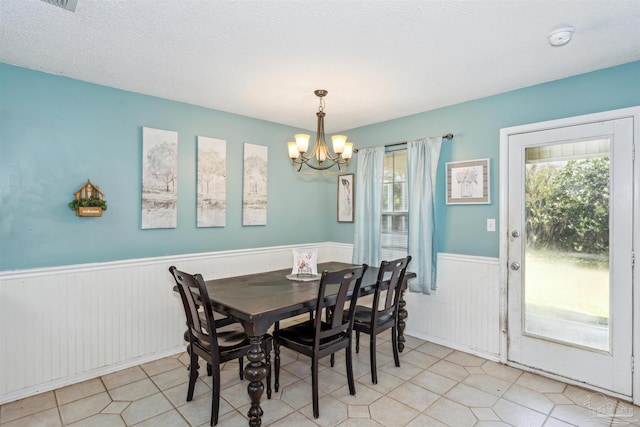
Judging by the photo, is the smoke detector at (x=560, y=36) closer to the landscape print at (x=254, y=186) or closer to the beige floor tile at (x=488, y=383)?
the beige floor tile at (x=488, y=383)

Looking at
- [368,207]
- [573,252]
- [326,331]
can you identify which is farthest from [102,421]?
[573,252]

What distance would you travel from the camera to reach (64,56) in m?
→ 2.31

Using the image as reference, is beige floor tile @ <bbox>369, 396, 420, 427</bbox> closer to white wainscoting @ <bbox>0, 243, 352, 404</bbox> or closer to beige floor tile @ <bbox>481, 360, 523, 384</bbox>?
beige floor tile @ <bbox>481, 360, 523, 384</bbox>

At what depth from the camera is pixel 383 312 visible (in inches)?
108

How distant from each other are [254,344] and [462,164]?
2.53m

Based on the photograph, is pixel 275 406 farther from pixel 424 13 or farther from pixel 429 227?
pixel 424 13

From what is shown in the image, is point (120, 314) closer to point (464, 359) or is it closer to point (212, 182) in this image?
point (212, 182)

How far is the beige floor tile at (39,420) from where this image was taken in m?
Answer: 2.11

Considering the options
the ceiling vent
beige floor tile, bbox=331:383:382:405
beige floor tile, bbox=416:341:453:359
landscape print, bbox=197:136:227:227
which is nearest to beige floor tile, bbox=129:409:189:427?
beige floor tile, bbox=331:383:382:405

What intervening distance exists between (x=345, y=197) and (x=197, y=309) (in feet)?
8.68

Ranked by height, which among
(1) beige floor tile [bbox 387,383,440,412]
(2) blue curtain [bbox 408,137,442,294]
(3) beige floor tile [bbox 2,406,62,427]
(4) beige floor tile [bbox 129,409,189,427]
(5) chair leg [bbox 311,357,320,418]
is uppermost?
(2) blue curtain [bbox 408,137,442,294]

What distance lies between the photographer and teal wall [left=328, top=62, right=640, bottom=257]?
249cm

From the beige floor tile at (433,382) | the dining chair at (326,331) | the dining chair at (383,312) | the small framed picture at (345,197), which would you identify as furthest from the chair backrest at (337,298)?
the small framed picture at (345,197)

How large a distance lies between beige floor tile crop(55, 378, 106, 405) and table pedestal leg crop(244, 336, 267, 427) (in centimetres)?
134
